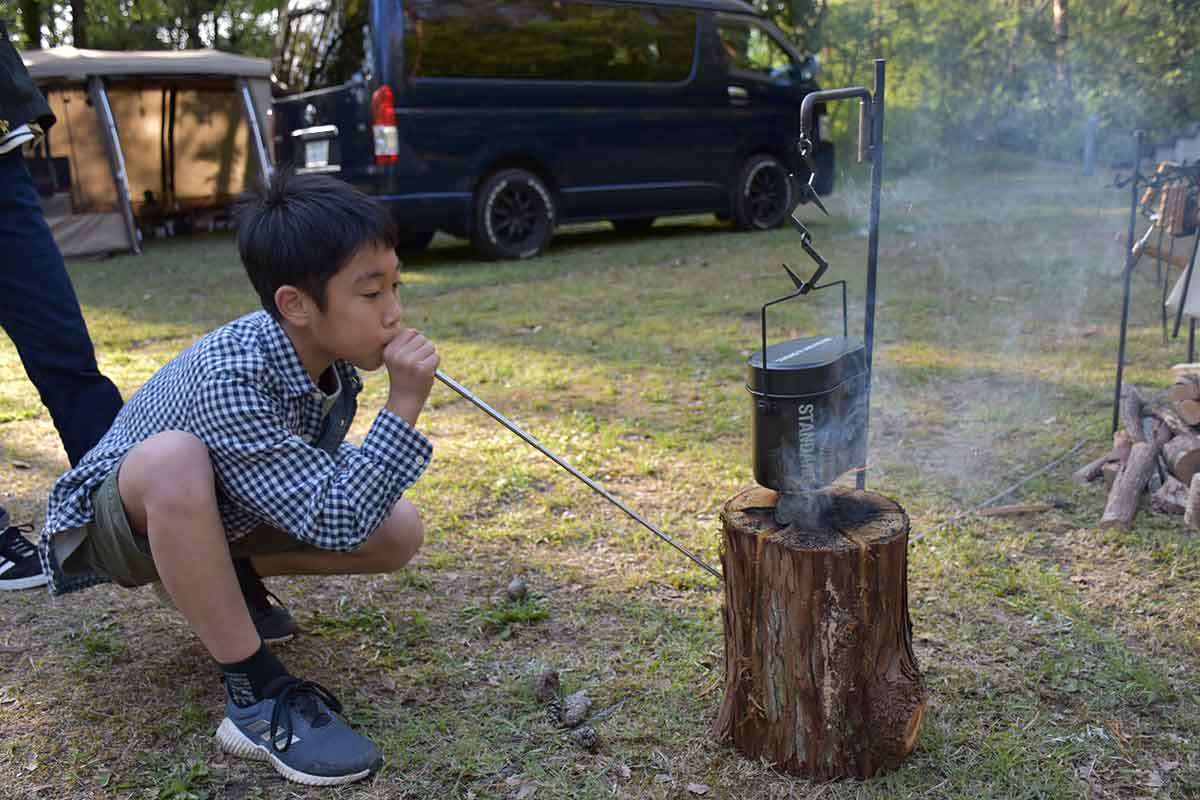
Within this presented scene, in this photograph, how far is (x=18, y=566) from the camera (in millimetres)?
2428

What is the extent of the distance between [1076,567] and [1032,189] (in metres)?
5.55

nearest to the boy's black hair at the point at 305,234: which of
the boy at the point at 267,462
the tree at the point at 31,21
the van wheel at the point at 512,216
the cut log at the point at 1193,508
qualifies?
the boy at the point at 267,462

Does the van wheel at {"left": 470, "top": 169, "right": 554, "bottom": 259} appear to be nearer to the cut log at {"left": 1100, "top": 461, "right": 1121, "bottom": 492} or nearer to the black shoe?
the cut log at {"left": 1100, "top": 461, "right": 1121, "bottom": 492}

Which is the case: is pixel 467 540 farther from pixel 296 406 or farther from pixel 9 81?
pixel 9 81

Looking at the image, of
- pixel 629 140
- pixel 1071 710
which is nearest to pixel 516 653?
pixel 1071 710

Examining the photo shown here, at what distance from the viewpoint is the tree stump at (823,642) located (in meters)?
1.62

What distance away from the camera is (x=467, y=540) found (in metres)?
2.68

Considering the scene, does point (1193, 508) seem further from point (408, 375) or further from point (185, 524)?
point (185, 524)

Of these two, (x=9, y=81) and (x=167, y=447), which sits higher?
(x=9, y=81)

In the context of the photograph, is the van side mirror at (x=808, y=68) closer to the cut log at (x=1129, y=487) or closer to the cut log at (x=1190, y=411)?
the cut log at (x=1190, y=411)

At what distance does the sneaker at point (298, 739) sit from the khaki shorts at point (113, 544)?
0.83 ft

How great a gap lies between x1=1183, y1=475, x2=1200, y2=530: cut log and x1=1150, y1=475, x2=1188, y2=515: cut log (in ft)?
0.10

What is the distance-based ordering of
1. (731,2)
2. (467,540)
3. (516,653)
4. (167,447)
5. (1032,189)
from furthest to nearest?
(731,2) < (1032,189) < (467,540) < (516,653) < (167,447)

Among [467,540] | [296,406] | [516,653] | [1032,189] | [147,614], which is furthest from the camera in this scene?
[1032,189]
